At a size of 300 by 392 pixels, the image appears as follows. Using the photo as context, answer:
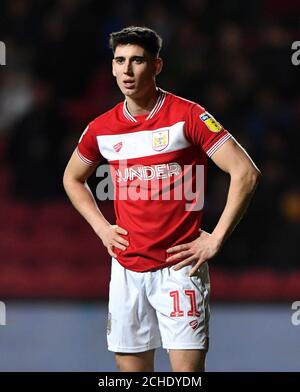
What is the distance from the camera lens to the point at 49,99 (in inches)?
355

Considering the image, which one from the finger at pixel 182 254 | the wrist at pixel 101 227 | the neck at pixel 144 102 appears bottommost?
the finger at pixel 182 254

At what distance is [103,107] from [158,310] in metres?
5.34

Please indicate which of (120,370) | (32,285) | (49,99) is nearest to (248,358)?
(120,370)

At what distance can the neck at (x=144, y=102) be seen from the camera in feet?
13.5

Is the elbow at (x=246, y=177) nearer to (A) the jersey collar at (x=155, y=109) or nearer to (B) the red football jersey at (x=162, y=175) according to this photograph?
(B) the red football jersey at (x=162, y=175)

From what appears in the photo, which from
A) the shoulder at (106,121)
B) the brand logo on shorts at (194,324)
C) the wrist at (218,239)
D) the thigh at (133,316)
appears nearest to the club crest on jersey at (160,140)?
the shoulder at (106,121)

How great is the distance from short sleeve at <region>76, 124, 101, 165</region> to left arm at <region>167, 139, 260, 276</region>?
589mm

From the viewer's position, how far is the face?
402 cm

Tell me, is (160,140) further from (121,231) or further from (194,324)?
(194,324)

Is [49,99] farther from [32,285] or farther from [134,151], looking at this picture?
[134,151]

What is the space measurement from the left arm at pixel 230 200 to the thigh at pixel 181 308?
0.07 metres

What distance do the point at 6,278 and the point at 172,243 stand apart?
14.9ft

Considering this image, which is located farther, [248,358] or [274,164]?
[274,164]

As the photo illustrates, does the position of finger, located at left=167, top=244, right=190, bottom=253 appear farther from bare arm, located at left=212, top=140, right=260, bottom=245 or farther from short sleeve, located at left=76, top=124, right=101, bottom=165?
short sleeve, located at left=76, top=124, right=101, bottom=165
